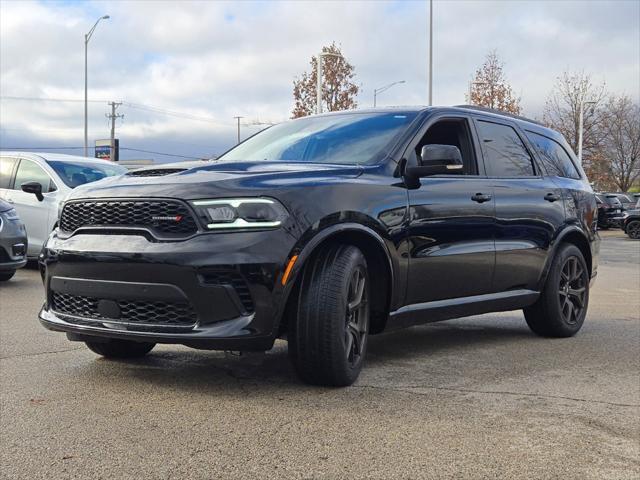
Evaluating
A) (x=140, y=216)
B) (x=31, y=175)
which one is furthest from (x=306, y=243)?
(x=31, y=175)

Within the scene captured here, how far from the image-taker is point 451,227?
17.7ft

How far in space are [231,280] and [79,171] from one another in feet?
27.6

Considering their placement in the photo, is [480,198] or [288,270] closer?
[288,270]

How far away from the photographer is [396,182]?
16.5 feet

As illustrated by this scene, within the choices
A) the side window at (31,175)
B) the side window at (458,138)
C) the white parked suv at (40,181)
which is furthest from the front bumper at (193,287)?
the side window at (31,175)

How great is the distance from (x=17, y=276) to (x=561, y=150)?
738 cm

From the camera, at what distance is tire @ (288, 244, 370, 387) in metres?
4.31

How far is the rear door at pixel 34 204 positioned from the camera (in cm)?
1143

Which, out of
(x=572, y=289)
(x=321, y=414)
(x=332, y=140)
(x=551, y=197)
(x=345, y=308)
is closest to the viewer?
(x=321, y=414)

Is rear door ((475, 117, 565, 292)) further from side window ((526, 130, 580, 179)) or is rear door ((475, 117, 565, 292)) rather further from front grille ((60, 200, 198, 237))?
front grille ((60, 200, 198, 237))

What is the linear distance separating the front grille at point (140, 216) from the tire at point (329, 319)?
2.32 feet

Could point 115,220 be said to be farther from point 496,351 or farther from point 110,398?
point 496,351

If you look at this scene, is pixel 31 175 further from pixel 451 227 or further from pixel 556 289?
pixel 451 227

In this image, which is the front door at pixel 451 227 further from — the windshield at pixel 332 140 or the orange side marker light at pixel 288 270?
the orange side marker light at pixel 288 270
